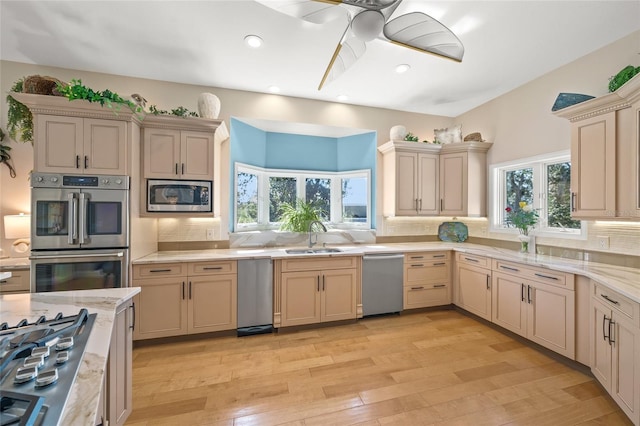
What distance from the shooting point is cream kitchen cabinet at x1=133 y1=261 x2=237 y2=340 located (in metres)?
2.58

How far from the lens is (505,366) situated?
2316mm

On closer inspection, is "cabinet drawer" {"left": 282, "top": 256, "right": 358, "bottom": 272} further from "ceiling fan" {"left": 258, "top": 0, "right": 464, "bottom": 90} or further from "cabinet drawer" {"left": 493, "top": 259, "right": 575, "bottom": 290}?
"ceiling fan" {"left": 258, "top": 0, "right": 464, "bottom": 90}

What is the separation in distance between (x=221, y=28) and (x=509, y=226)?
4149 millimetres

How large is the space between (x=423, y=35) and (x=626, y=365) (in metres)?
2.57

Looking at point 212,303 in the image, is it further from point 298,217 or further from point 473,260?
point 473,260

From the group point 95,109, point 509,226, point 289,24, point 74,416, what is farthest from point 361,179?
point 74,416

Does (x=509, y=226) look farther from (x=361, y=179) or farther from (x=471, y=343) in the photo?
(x=361, y=179)

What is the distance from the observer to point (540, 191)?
10.5ft

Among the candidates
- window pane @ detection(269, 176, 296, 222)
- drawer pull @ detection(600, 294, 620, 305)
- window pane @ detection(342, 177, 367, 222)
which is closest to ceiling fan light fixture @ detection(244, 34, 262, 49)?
window pane @ detection(269, 176, 296, 222)

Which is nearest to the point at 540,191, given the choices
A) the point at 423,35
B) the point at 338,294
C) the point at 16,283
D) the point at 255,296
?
the point at 423,35

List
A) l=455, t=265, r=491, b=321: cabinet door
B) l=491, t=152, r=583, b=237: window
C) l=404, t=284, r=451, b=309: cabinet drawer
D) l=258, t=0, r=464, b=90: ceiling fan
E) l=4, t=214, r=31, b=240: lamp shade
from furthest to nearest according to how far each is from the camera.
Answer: l=404, t=284, r=451, b=309: cabinet drawer < l=455, t=265, r=491, b=321: cabinet door < l=491, t=152, r=583, b=237: window < l=4, t=214, r=31, b=240: lamp shade < l=258, t=0, r=464, b=90: ceiling fan

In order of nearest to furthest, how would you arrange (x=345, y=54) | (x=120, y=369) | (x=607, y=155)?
(x=120, y=369)
(x=345, y=54)
(x=607, y=155)

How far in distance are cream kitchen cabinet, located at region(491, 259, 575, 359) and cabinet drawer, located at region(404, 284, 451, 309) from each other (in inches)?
26.1

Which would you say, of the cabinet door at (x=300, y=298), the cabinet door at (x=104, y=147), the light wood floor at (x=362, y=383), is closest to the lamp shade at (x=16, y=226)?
the cabinet door at (x=104, y=147)
